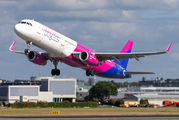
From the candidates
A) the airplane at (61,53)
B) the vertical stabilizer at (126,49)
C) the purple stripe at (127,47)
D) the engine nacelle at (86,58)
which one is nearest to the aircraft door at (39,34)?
the airplane at (61,53)

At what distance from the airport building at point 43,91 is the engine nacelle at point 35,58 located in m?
71.9

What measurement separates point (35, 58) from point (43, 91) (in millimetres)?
92189

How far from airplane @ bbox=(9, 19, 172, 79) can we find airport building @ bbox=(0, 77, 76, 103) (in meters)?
69.8

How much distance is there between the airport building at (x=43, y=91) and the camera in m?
133

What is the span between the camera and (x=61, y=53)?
50.8 meters

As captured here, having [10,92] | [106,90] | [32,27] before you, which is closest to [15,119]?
[32,27]

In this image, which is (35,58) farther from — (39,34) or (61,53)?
(39,34)

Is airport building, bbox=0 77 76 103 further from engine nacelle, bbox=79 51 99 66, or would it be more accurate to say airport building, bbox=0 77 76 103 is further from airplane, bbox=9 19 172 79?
engine nacelle, bbox=79 51 99 66

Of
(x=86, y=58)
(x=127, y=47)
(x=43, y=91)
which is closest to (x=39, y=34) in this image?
(x=86, y=58)

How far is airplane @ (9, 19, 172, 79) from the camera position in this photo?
46812 millimetres

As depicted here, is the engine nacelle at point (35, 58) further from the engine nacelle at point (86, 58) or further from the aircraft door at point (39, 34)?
the engine nacelle at point (86, 58)

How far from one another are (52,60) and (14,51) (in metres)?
8.87

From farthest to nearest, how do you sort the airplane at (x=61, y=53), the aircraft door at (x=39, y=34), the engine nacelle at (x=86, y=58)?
the engine nacelle at (x=86, y=58), the aircraft door at (x=39, y=34), the airplane at (x=61, y=53)

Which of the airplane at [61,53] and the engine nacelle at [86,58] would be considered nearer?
the airplane at [61,53]
